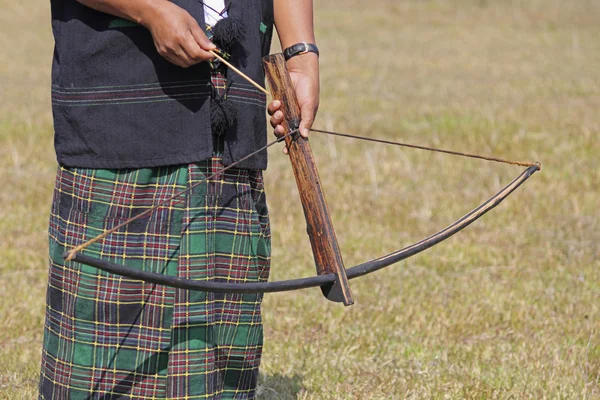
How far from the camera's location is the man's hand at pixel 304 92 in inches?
90.6

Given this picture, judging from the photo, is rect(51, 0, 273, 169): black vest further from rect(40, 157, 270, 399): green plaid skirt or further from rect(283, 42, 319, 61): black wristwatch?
rect(283, 42, 319, 61): black wristwatch

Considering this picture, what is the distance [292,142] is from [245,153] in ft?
0.56

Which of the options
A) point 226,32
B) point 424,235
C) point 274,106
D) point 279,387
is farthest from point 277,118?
point 424,235

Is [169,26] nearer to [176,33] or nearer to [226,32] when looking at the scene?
[176,33]

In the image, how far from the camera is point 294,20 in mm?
Answer: 2465

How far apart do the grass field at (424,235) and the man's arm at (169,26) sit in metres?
1.69

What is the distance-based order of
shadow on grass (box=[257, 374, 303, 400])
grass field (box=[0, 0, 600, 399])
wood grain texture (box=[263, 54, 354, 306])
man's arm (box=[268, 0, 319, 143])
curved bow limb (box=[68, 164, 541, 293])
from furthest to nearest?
grass field (box=[0, 0, 600, 399]) < shadow on grass (box=[257, 374, 303, 400]) < man's arm (box=[268, 0, 319, 143]) < wood grain texture (box=[263, 54, 354, 306]) < curved bow limb (box=[68, 164, 541, 293])

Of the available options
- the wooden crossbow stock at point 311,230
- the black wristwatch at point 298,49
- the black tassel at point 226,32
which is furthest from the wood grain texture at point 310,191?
the black wristwatch at point 298,49

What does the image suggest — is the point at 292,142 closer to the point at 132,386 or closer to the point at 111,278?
the point at 111,278

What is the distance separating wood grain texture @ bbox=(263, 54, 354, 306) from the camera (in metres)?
2.18

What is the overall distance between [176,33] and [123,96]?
0.91 ft

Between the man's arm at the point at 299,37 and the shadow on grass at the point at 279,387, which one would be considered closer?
the man's arm at the point at 299,37

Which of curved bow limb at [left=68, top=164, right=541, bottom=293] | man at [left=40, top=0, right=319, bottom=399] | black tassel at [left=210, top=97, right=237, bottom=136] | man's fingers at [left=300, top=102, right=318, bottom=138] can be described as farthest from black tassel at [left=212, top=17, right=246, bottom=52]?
curved bow limb at [left=68, top=164, right=541, bottom=293]

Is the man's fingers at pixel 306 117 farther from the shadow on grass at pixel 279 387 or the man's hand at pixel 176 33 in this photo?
the shadow on grass at pixel 279 387
